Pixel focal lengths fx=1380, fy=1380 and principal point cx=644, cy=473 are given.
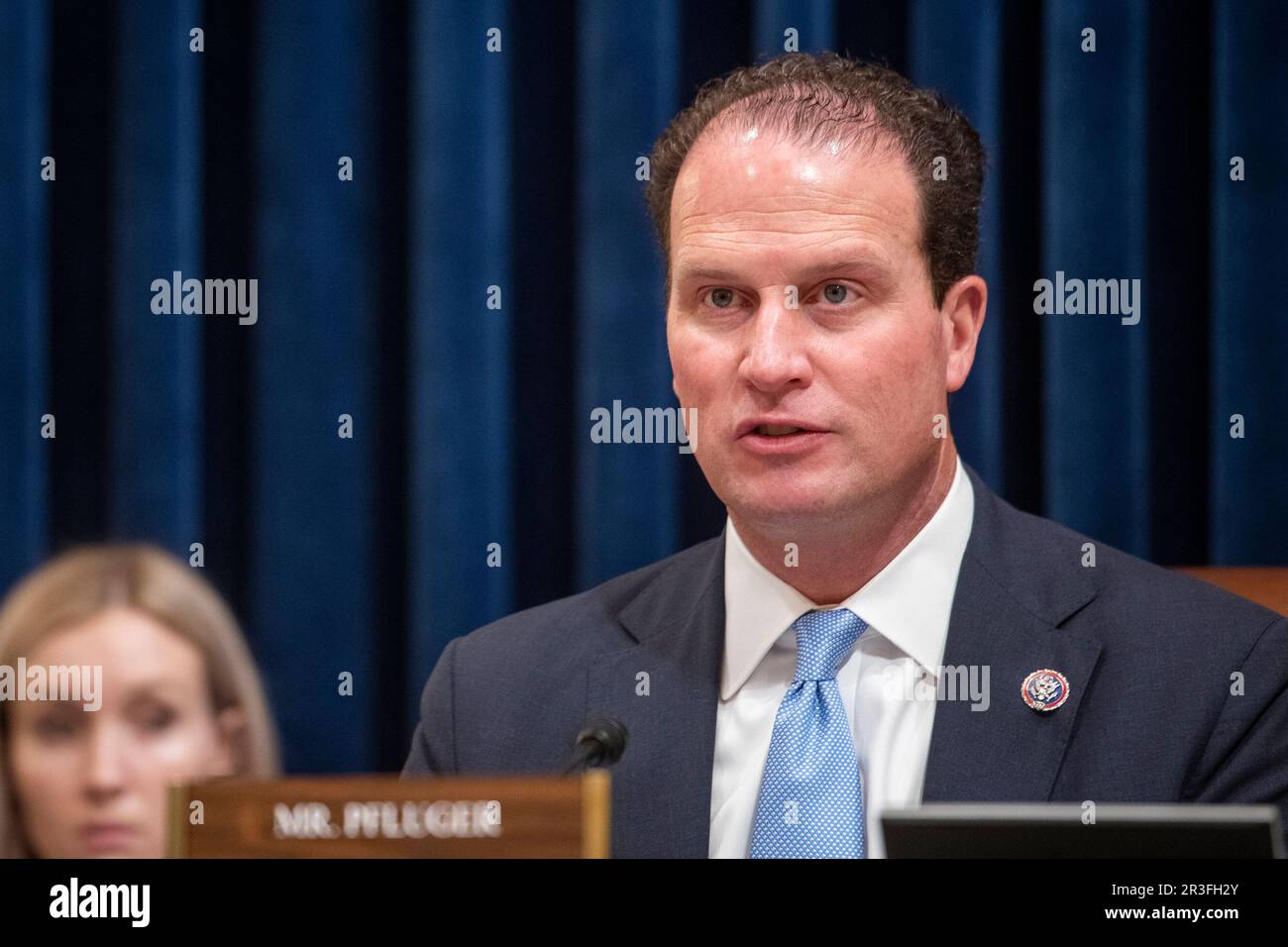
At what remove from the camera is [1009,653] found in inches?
60.5

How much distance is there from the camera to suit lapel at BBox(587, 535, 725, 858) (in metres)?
1.52

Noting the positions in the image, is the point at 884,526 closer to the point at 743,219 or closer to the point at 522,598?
the point at 743,219

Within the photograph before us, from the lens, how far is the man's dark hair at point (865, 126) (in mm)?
1643

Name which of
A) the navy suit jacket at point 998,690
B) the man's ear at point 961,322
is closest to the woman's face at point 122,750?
the navy suit jacket at point 998,690

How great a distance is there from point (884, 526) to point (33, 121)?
150 cm

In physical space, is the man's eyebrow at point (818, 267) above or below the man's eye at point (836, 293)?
above

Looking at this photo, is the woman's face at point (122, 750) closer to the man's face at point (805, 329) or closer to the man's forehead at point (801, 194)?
the man's face at point (805, 329)

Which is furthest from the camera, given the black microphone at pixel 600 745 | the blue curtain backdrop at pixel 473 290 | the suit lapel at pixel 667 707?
the blue curtain backdrop at pixel 473 290

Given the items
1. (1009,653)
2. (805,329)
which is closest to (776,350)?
(805,329)

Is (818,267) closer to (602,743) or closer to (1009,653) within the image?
(1009,653)

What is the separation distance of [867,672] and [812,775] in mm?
155

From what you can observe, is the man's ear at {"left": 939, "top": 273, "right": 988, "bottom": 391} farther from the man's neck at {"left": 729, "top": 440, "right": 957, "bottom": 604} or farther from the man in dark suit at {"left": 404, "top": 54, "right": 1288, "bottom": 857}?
the man's neck at {"left": 729, "top": 440, "right": 957, "bottom": 604}

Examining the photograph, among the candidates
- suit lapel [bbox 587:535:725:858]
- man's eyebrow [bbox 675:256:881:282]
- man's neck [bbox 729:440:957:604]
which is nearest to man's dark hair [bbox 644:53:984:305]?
man's eyebrow [bbox 675:256:881:282]
